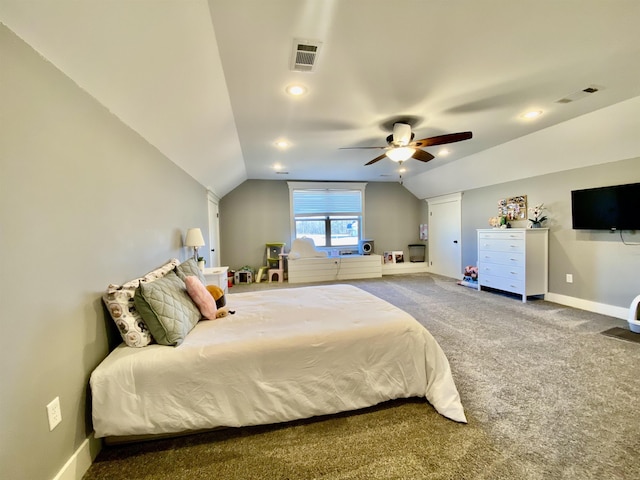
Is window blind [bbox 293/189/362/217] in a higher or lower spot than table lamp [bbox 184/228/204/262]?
higher

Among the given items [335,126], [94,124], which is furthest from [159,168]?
[335,126]

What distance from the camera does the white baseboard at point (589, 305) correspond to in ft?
11.2

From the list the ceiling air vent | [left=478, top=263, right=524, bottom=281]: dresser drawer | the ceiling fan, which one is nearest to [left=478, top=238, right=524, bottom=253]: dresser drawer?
[left=478, top=263, right=524, bottom=281]: dresser drawer

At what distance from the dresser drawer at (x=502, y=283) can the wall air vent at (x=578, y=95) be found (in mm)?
2695

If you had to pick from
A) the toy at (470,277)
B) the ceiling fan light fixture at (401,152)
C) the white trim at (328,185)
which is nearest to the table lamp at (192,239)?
the ceiling fan light fixture at (401,152)

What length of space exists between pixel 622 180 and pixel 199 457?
5300 mm

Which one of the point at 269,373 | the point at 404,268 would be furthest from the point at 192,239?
the point at 404,268

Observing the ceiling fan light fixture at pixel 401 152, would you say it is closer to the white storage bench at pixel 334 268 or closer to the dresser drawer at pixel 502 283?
the dresser drawer at pixel 502 283

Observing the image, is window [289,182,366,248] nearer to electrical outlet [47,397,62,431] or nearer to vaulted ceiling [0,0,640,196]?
vaulted ceiling [0,0,640,196]

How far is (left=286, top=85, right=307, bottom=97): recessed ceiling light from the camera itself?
2331 mm

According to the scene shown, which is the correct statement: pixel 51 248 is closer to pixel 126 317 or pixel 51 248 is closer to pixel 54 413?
pixel 126 317

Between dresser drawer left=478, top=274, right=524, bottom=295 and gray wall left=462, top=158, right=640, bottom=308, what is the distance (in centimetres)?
51

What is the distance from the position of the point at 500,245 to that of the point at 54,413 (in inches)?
220

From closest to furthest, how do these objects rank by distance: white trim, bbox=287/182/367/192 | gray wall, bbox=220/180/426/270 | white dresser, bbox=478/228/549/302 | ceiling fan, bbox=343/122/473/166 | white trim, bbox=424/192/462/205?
ceiling fan, bbox=343/122/473/166 < white dresser, bbox=478/228/549/302 < white trim, bbox=424/192/462/205 < gray wall, bbox=220/180/426/270 < white trim, bbox=287/182/367/192
